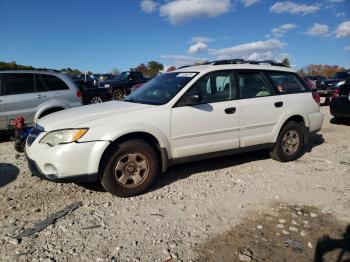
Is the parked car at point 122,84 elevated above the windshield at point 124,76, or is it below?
below

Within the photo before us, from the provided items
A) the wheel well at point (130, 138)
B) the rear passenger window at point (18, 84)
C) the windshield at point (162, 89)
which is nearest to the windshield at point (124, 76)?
the rear passenger window at point (18, 84)

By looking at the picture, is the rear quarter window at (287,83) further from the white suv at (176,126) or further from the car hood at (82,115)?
the car hood at (82,115)

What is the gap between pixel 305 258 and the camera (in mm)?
3133

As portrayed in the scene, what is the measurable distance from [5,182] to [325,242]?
4.37 meters

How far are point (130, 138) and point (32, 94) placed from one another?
15.1ft

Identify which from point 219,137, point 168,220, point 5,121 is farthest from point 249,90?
point 5,121

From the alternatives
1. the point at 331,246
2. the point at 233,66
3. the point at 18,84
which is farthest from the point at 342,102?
the point at 18,84

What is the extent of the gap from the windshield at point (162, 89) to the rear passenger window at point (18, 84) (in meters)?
3.73

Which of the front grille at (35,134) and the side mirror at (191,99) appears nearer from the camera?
the front grille at (35,134)

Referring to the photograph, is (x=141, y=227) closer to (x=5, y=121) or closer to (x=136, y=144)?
(x=136, y=144)

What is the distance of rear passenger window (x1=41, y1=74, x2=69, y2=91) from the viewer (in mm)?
8305

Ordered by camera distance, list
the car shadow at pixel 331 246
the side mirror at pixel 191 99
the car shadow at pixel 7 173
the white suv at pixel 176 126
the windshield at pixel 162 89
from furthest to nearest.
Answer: the car shadow at pixel 7 173 → the windshield at pixel 162 89 → the side mirror at pixel 191 99 → the white suv at pixel 176 126 → the car shadow at pixel 331 246

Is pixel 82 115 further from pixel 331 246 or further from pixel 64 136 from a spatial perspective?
pixel 331 246

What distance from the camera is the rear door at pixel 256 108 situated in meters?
5.39
